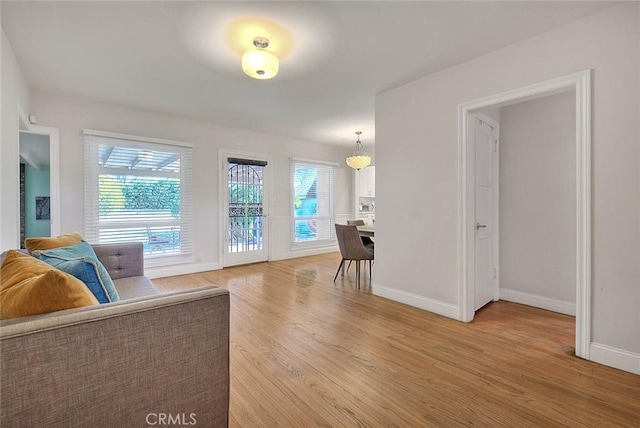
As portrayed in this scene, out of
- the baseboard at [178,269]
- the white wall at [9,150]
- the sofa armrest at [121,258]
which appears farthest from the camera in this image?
the baseboard at [178,269]

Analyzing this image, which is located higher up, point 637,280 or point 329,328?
point 637,280

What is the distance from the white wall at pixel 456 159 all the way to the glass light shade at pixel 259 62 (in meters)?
1.60

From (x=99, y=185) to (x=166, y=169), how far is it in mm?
883

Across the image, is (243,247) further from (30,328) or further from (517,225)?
(30,328)

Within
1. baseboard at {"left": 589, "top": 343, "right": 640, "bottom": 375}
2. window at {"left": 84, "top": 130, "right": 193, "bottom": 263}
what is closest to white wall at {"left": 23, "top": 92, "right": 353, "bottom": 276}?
window at {"left": 84, "top": 130, "right": 193, "bottom": 263}

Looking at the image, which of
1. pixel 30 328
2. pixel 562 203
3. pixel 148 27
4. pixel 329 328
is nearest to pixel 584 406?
pixel 329 328

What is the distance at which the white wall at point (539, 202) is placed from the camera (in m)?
3.01

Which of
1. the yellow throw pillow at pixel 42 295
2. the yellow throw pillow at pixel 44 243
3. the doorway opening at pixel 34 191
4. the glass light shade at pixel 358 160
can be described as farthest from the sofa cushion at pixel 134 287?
the doorway opening at pixel 34 191

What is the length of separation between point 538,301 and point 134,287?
3.97 m

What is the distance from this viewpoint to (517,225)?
337 centimetres

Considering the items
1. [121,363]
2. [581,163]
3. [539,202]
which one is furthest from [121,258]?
[539,202]

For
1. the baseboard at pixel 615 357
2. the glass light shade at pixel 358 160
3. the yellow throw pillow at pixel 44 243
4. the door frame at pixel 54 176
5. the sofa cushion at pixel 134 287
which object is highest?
the glass light shade at pixel 358 160

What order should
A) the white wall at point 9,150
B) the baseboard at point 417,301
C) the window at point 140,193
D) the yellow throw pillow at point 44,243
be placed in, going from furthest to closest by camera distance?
the window at point 140,193
the baseboard at point 417,301
the white wall at point 9,150
the yellow throw pillow at point 44,243

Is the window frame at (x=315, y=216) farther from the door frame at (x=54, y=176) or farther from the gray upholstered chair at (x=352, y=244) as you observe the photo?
the door frame at (x=54, y=176)
